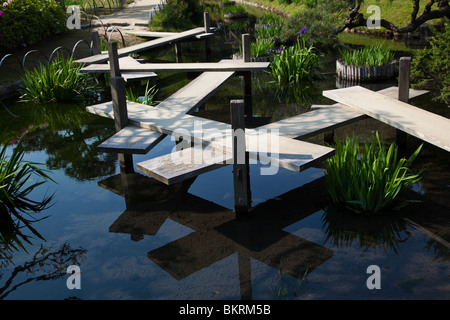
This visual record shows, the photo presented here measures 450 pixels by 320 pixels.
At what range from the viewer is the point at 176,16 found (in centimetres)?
1806

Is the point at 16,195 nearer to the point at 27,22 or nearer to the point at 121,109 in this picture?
the point at 121,109

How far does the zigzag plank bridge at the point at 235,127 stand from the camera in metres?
5.15

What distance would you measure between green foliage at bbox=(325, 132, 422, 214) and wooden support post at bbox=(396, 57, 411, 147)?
1849mm

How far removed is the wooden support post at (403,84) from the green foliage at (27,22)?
9.38m

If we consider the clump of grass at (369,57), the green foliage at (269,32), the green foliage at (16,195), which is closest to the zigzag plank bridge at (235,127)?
the green foliage at (16,195)

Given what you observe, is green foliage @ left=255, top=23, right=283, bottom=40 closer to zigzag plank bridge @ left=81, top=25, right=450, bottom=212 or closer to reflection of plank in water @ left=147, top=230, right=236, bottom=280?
zigzag plank bridge @ left=81, top=25, right=450, bottom=212

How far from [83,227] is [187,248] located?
122 cm

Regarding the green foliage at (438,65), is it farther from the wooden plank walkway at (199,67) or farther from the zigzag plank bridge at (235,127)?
the wooden plank walkway at (199,67)

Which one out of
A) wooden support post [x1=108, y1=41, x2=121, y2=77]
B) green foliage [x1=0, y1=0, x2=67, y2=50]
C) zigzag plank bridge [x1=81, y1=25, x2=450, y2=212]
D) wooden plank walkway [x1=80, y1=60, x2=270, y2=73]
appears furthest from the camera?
green foliage [x1=0, y1=0, x2=67, y2=50]

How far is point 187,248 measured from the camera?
470 centimetres

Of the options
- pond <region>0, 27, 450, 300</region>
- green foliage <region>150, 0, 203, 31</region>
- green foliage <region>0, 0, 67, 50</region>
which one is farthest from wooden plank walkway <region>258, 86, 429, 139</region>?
green foliage <region>150, 0, 203, 31</region>

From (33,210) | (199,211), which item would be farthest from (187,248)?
(33,210)

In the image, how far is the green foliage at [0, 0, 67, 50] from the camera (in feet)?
41.0
